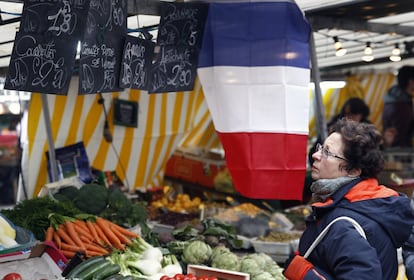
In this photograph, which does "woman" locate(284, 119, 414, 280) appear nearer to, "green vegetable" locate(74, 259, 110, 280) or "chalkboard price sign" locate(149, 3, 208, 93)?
"green vegetable" locate(74, 259, 110, 280)

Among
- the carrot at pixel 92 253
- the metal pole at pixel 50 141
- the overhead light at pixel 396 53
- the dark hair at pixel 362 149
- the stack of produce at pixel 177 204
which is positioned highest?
the overhead light at pixel 396 53

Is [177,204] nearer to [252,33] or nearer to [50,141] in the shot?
[50,141]

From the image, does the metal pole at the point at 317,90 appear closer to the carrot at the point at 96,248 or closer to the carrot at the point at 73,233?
the carrot at the point at 96,248

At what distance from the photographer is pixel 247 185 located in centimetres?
507

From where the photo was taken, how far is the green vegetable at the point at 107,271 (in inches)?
178

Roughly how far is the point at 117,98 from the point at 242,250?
10.4 feet

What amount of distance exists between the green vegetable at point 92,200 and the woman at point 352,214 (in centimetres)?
311

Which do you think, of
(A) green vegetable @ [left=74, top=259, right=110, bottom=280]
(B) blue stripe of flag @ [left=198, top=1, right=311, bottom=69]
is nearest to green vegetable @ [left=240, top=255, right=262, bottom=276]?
(A) green vegetable @ [left=74, top=259, right=110, bottom=280]

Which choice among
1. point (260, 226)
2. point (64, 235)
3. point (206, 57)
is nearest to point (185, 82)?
point (206, 57)

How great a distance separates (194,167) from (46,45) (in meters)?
5.88

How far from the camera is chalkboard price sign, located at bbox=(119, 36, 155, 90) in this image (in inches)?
182

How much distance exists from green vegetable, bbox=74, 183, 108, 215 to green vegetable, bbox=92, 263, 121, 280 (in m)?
1.55

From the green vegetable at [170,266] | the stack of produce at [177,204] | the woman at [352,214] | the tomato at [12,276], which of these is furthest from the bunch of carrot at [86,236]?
the stack of produce at [177,204]

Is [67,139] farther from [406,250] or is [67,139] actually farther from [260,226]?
[406,250]
